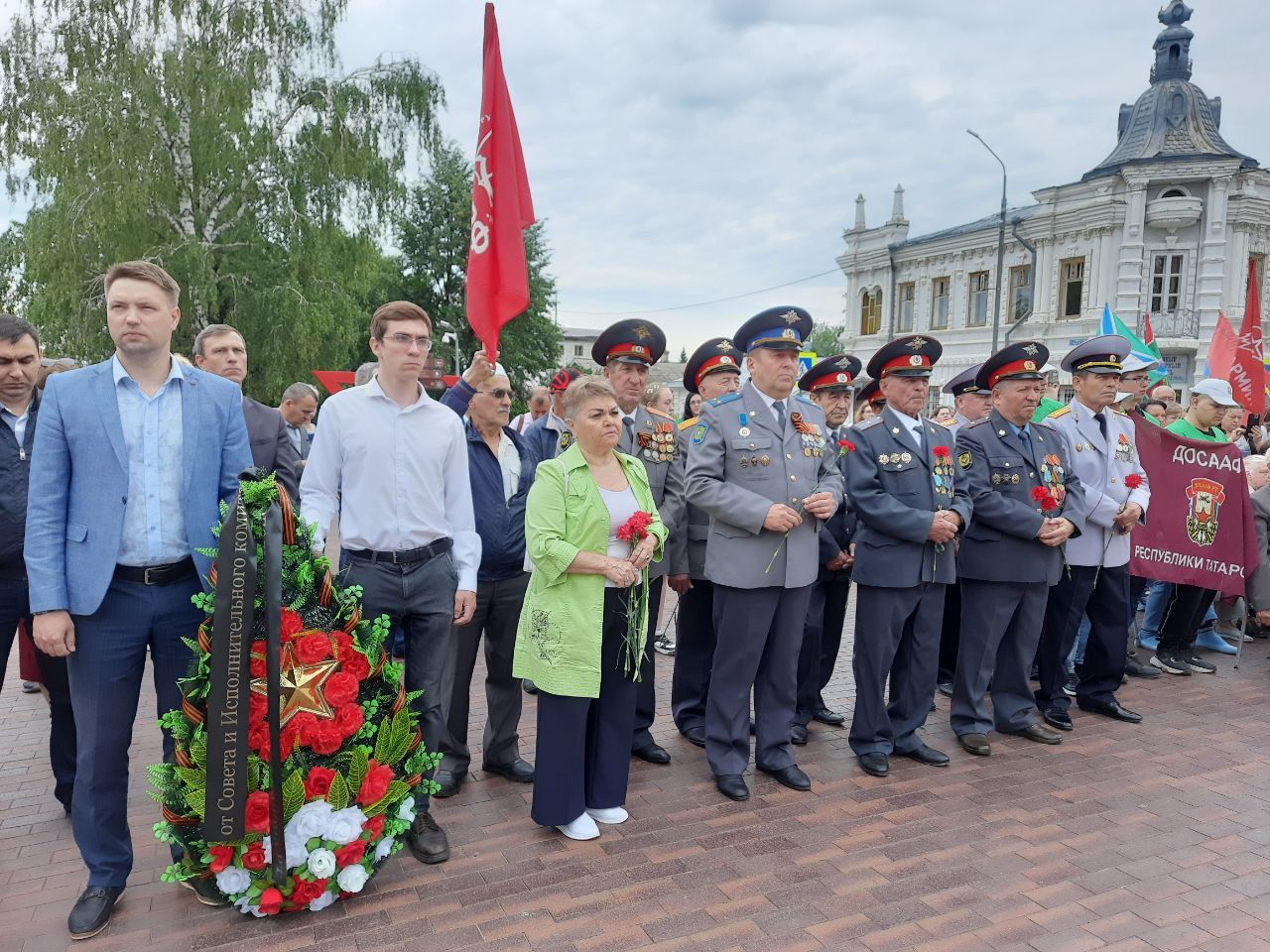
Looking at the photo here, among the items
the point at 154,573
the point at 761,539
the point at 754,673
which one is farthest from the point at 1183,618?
the point at 154,573

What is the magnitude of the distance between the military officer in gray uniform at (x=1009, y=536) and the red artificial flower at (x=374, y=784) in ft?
11.1

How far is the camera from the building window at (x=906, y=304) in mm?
33812

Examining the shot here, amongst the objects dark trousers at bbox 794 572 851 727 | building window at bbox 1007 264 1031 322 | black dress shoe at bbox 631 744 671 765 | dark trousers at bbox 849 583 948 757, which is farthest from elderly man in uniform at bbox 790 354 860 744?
building window at bbox 1007 264 1031 322

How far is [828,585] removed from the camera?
5551mm

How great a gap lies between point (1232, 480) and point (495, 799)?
580cm

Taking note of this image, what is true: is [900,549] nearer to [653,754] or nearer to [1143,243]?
[653,754]

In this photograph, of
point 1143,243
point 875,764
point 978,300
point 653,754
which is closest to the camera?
point 875,764

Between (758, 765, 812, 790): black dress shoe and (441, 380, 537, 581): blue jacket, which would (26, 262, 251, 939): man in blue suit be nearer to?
(441, 380, 537, 581): blue jacket

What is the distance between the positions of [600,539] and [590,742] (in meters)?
0.97

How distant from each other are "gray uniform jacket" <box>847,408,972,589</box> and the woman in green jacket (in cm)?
138

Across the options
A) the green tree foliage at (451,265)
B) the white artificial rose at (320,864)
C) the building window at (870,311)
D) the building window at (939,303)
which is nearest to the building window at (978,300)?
the building window at (939,303)

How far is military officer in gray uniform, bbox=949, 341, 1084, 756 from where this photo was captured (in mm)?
5047

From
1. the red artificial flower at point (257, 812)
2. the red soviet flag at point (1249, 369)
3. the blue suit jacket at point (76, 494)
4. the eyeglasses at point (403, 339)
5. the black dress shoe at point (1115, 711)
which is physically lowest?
the black dress shoe at point (1115, 711)

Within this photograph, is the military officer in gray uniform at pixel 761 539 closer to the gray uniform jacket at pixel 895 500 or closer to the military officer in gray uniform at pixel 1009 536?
the gray uniform jacket at pixel 895 500
